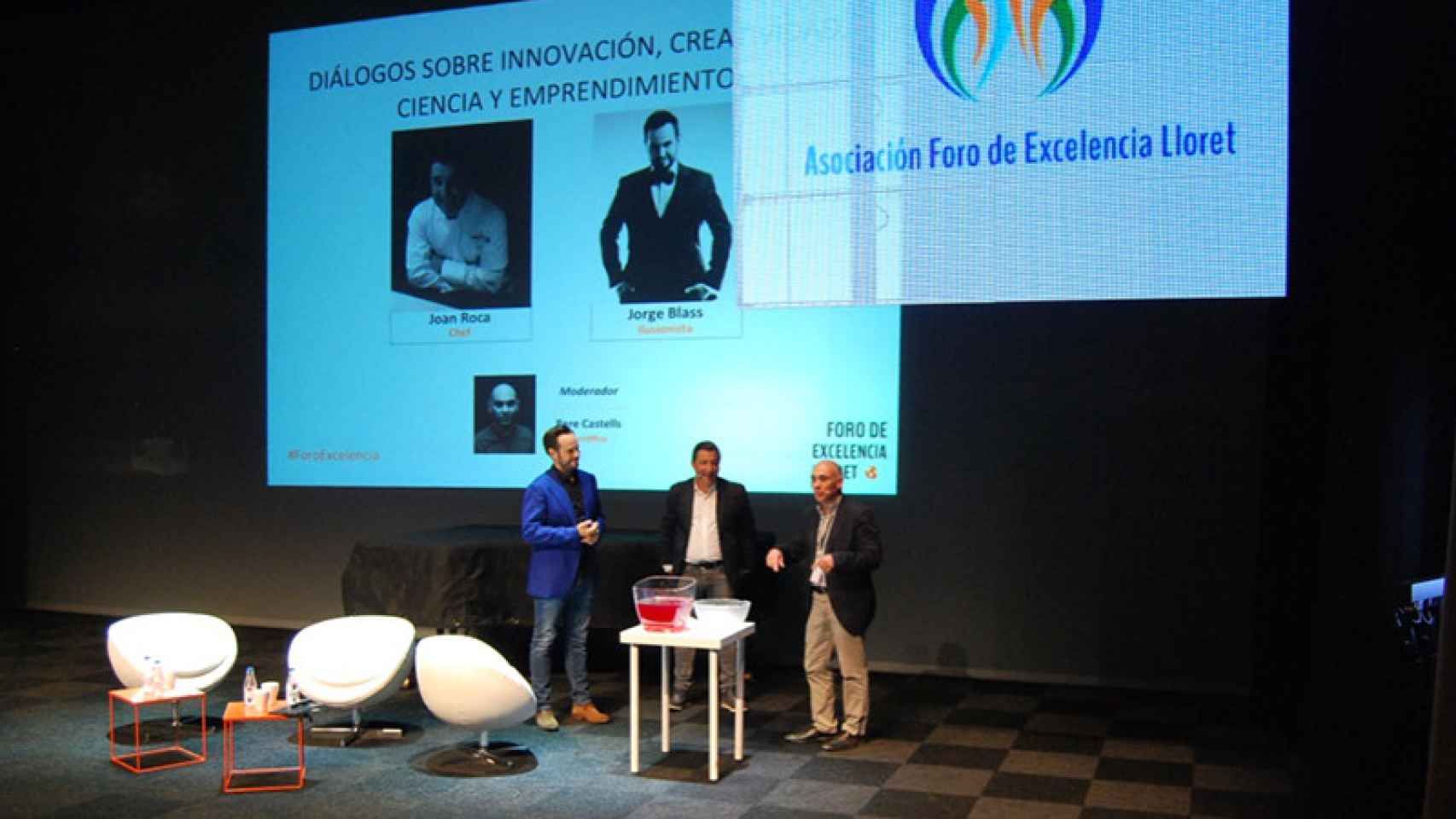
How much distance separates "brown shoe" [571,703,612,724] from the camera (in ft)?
19.5

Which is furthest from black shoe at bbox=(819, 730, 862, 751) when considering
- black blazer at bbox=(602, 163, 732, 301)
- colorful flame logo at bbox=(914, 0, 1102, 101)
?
colorful flame logo at bbox=(914, 0, 1102, 101)

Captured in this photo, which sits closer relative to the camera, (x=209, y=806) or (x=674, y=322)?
(x=209, y=806)

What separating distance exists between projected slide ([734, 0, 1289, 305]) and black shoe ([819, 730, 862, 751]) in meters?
1.91

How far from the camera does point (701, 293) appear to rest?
7297 millimetres

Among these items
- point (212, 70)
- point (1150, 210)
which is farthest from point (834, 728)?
point (212, 70)

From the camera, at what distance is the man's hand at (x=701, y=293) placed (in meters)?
7.28

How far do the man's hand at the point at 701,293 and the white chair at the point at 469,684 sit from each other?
9.04 ft

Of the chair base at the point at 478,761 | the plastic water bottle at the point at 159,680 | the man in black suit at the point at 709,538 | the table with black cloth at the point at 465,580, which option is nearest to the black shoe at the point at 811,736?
the man in black suit at the point at 709,538

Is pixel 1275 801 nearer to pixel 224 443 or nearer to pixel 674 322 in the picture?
pixel 674 322

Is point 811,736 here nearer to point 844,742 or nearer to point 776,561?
point 844,742

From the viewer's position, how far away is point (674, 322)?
736 cm

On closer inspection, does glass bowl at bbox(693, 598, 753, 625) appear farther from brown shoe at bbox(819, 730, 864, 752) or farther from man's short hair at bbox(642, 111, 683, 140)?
man's short hair at bbox(642, 111, 683, 140)

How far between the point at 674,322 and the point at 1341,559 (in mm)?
4010

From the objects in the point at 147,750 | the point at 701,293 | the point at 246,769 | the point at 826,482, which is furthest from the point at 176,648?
the point at 701,293
